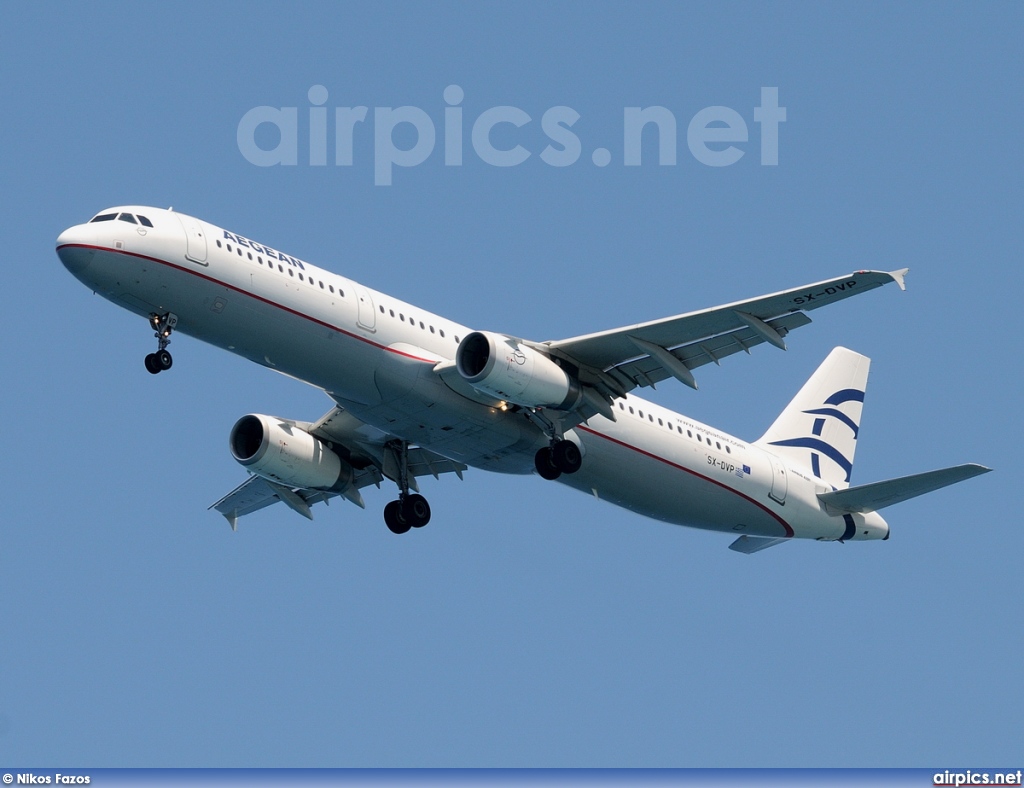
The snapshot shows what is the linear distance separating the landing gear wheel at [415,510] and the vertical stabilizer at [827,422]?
1094 cm

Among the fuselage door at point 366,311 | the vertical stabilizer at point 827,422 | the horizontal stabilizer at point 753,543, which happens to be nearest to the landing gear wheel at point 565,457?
the fuselage door at point 366,311

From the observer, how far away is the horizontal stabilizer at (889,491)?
42.9m

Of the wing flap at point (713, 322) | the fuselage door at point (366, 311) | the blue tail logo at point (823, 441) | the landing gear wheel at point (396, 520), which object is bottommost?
the landing gear wheel at point (396, 520)

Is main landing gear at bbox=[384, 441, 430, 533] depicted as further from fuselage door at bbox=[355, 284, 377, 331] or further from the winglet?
the winglet

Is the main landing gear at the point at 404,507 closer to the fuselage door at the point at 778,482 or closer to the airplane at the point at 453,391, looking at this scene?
the airplane at the point at 453,391

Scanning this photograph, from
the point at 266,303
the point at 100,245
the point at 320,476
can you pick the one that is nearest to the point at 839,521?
the point at 320,476

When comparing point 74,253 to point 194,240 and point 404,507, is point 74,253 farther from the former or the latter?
point 404,507

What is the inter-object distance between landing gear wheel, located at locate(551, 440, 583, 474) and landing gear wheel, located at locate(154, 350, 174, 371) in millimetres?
9910

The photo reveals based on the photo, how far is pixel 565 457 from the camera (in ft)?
137

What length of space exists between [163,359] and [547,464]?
10.0 metres

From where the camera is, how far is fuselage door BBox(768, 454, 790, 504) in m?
46.8

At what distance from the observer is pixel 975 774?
3900 centimetres

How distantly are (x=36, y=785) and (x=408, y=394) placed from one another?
12561 millimetres

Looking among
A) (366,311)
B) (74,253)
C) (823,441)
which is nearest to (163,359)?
(74,253)
